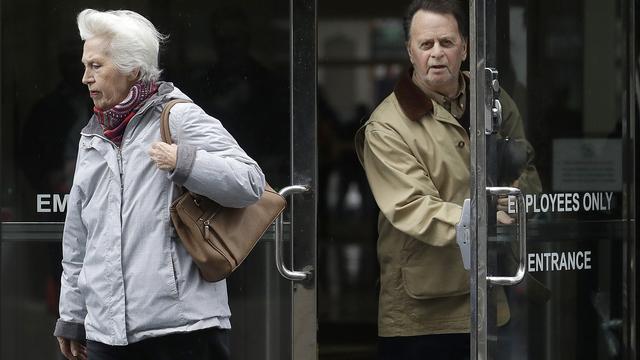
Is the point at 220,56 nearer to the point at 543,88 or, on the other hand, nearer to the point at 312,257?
the point at 312,257

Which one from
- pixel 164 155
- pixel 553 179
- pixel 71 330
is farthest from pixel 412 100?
pixel 71 330

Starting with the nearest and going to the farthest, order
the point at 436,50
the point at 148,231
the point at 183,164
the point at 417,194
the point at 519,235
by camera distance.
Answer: the point at 183,164 → the point at 148,231 → the point at 519,235 → the point at 417,194 → the point at 436,50

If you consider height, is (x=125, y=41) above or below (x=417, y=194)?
above

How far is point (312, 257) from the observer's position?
13.4 ft

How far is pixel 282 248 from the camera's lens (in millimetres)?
4078

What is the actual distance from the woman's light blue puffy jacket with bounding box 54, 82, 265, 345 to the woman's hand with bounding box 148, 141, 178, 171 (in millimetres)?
22

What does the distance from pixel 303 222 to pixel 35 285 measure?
97cm

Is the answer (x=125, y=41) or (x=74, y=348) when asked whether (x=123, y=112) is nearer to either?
(x=125, y=41)

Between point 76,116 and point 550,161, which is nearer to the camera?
point 550,161

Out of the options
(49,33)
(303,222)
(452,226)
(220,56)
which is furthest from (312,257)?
(49,33)

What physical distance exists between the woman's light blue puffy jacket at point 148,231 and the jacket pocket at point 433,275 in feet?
3.16

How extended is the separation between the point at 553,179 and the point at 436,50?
22.7 inches

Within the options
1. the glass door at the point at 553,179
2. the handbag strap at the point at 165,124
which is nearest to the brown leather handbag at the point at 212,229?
the handbag strap at the point at 165,124

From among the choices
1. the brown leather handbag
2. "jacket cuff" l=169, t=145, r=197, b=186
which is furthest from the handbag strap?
"jacket cuff" l=169, t=145, r=197, b=186
